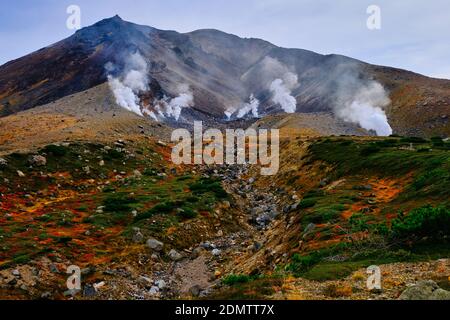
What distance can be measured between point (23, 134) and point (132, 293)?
171 feet

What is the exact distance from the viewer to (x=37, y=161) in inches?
1692

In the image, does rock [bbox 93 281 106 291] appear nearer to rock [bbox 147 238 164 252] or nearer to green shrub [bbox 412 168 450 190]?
rock [bbox 147 238 164 252]

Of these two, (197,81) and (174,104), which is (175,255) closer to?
(174,104)

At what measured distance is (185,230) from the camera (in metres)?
32.0

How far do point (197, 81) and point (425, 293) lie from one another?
155665mm

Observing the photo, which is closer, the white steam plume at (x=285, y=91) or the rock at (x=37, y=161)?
the rock at (x=37, y=161)

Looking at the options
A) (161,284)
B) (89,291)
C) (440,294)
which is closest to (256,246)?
(161,284)

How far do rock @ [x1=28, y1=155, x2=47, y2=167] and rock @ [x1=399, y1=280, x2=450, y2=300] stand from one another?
3729cm

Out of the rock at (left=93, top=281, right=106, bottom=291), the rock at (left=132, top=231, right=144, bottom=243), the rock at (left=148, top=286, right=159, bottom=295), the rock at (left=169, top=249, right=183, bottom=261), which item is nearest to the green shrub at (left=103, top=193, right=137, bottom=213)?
the rock at (left=132, top=231, right=144, bottom=243)

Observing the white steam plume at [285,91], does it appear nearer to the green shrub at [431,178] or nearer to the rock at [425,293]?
the green shrub at [431,178]

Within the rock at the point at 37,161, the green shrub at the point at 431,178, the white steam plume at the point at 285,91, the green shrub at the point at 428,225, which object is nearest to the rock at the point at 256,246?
the green shrub at the point at 431,178

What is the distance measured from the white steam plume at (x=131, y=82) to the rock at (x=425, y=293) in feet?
288

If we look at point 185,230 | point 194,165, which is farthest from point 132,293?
point 194,165

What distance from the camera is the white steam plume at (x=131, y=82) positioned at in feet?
328
